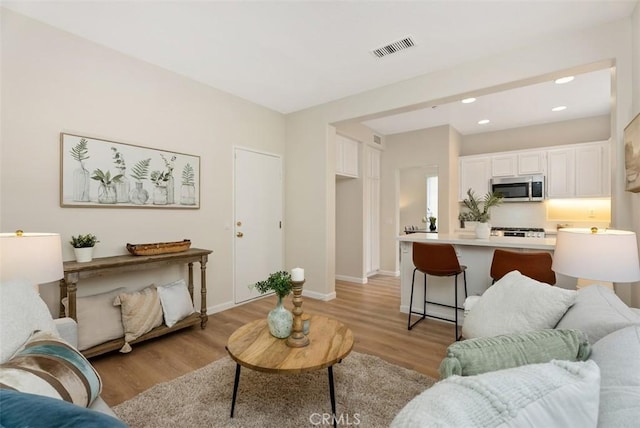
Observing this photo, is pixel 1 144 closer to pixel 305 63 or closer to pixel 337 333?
pixel 305 63

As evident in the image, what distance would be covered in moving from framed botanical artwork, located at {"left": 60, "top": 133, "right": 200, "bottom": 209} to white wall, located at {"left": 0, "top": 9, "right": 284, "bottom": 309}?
69 mm

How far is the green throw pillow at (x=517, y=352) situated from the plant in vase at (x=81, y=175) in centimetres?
306

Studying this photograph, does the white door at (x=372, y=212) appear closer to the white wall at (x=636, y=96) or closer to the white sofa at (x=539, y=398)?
the white wall at (x=636, y=96)

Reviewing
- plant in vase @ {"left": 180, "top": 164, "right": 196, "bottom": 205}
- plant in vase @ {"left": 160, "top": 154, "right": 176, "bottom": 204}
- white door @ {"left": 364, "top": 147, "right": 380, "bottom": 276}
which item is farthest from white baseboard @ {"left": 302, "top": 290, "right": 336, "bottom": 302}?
plant in vase @ {"left": 160, "top": 154, "right": 176, "bottom": 204}

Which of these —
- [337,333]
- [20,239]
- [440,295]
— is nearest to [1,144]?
[20,239]

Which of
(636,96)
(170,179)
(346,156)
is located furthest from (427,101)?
(170,179)

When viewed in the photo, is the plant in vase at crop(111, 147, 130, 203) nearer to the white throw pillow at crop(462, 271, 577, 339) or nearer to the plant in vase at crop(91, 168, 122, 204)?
the plant in vase at crop(91, 168, 122, 204)

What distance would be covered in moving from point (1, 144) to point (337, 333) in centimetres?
286

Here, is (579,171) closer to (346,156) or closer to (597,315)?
(346,156)

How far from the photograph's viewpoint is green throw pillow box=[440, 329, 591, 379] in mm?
967

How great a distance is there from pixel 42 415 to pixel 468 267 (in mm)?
3377

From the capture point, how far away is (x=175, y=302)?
2902 mm

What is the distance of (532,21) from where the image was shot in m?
2.36

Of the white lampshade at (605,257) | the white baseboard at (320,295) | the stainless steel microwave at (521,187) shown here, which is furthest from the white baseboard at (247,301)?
the stainless steel microwave at (521,187)
